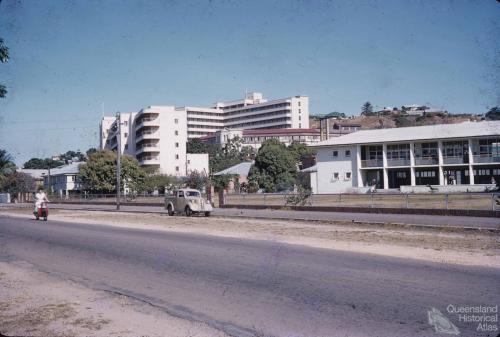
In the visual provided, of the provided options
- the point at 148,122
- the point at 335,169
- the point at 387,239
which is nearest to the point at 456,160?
the point at 335,169

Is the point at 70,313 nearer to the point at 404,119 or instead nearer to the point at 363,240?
the point at 363,240

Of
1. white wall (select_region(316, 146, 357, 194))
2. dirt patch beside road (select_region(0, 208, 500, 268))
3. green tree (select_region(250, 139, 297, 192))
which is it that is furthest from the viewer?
green tree (select_region(250, 139, 297, 192))

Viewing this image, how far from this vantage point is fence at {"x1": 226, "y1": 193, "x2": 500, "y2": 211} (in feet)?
87.0

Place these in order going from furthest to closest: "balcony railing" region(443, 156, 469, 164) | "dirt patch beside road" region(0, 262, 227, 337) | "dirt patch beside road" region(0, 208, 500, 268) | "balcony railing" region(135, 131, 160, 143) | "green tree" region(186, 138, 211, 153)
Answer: "green tree" region(186, 138, 211, 153) < "balcony railing" region(135, 131, 160, 143) < "balcony railing" region(443, 156, 469, 164) < "dirt patch beside road" region(0, 208, 500, 268) < "dirt patch beside road" region(0, 262, 227, 337)

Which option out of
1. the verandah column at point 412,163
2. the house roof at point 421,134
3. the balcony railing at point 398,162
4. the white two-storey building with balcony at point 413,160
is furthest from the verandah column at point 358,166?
the verandah column at point 412,163

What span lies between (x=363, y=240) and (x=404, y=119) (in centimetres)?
15001

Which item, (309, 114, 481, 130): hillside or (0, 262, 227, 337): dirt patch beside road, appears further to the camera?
(309, 114, 481, 130): hillside

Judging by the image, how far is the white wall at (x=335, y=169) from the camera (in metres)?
66.2

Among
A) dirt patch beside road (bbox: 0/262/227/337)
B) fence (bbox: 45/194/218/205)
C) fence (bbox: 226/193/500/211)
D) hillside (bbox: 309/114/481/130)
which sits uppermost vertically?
hillside (bbox: 309/114/481/130)

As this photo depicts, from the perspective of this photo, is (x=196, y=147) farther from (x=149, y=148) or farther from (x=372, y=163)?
(x=372, y=163)

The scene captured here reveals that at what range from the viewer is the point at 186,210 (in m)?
31.1

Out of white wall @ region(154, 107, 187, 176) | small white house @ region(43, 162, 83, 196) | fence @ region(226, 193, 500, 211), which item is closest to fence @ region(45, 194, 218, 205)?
fence @ region(226, 193, 500, 211)

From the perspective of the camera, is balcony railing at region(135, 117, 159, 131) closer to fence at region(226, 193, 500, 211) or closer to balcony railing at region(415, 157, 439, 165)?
balcony railing at region(415, 157, 439, 165)

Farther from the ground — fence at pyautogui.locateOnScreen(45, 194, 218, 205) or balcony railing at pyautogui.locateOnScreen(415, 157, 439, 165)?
balcony railing at pyautogui.locateOnScreen(415, 157, 439, 165)
